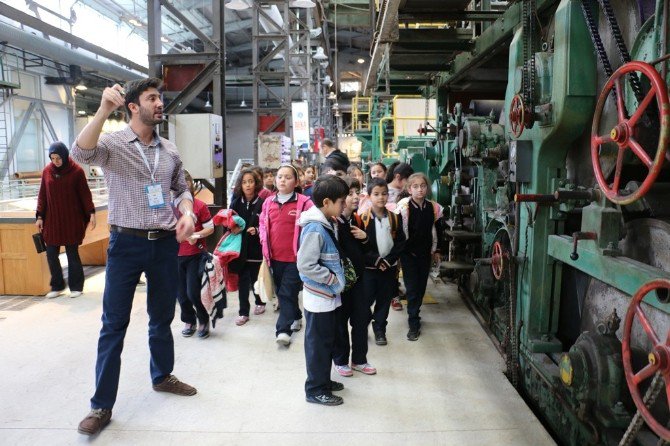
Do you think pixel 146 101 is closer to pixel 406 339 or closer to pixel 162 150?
pixel 162 150

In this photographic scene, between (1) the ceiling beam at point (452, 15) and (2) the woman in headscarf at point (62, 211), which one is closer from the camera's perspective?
(1) the ceiling beam at point (452, 15)

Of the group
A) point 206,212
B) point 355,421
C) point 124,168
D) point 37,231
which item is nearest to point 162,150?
point 124,168

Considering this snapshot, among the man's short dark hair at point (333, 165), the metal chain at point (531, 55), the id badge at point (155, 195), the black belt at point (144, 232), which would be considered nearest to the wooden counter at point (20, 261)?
the man's short dark hair at point (333, 165)

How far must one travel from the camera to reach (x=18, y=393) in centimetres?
357

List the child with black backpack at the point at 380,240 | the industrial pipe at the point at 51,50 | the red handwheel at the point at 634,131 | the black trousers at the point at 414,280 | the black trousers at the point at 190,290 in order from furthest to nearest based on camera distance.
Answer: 1. the industrial pipe at the point at 51,50
2. the black trousers at the point at 414,280
3. the black trousers at the point at 190,290
4. the child with black backpack at the point at 380,240
5. the red handwheel at the point at 634,131

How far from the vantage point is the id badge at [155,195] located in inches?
122

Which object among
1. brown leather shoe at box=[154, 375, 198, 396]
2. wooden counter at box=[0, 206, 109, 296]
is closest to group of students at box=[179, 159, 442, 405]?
brown leather shoe at box=[154, 375, 198, 396]

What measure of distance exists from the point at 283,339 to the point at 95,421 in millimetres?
1717

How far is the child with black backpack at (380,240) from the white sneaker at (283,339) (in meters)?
0.82

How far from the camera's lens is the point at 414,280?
4867 mm

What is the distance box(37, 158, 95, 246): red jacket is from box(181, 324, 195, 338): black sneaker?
2136 millimetres

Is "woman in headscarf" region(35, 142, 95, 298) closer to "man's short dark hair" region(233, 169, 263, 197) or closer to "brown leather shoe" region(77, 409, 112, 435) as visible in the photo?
"man's short dark hair" region(233, 169, 263, 197)

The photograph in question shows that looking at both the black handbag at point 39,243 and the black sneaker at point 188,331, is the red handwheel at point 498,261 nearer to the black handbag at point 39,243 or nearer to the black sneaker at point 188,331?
the black sneaker at point 188,331

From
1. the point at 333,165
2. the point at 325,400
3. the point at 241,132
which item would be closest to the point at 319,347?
the point at 325,400
